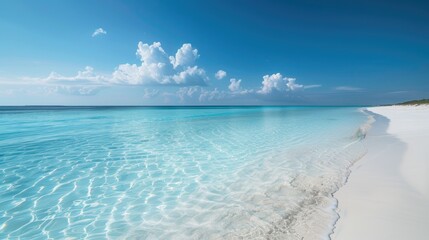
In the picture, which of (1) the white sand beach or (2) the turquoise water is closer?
(1) the white sand beach

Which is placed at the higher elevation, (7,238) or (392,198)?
(392,198)

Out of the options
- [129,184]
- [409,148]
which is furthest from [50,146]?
[409,148]

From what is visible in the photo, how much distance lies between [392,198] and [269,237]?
259cm

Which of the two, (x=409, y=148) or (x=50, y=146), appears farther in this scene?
(x=50, y=146)

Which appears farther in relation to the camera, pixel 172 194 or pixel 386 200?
pixel 172 194

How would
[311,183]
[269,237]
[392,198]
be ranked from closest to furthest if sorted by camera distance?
1. [269,237]
2. [392,198]
3. [311,183]

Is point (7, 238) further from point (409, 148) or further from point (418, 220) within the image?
point (409, 148)

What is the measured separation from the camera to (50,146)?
34.9 feet

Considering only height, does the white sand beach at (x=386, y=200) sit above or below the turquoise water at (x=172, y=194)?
above

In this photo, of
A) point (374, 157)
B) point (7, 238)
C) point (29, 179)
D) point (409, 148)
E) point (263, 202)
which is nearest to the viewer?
point (7, 238)

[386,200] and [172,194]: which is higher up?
[386,200]

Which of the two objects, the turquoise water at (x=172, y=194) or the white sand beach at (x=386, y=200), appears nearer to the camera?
the white sand beach at (x=386, y=200)

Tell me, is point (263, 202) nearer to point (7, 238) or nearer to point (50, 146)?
point (7, 238)

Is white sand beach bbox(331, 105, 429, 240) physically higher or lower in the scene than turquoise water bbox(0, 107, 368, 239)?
higher
